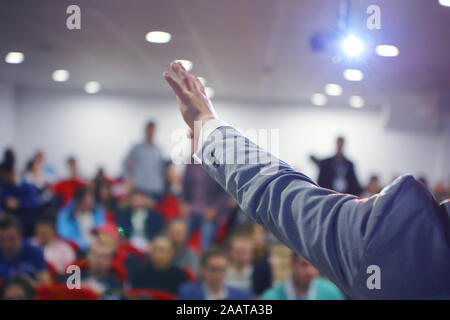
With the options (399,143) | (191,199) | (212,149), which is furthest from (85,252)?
(399,143)

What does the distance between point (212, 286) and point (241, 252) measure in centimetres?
108

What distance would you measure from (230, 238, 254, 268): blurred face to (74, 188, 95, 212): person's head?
129 cm

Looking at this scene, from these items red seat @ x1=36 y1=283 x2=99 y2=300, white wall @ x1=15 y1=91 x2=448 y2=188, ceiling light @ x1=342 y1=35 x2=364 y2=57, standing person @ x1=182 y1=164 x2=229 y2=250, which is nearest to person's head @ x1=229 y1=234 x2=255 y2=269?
standing person @ x1=182 y1=164 x2=229 y2=250

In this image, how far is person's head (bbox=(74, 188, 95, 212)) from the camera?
3234mm

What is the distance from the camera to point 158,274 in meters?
2.09

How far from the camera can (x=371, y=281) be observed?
0.32 metres

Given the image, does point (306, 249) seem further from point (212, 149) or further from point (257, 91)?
point (257, 91)

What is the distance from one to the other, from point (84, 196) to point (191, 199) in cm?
76

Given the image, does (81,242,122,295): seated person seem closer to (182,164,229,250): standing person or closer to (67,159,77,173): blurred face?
(182,164,229,250): standing person

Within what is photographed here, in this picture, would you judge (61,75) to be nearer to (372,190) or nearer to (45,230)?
(45,230)

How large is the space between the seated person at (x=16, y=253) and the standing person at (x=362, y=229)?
5.30 ft

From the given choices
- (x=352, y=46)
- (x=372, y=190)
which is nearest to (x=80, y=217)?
(x=372, y=190)
